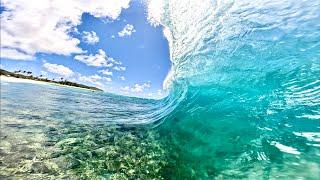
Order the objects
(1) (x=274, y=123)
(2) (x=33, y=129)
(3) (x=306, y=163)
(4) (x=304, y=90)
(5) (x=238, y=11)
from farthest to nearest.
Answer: (5) (x=238, y=11), (2) (x=33, y=129), (4) (x=304, y=90), (1) (x=274, y=123), (3) (x=306, y=163)

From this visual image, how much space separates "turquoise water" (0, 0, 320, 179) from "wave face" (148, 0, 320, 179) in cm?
4

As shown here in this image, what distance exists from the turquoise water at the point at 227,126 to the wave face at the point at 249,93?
4 centimetres

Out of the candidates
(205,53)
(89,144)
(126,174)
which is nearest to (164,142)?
(89,144)

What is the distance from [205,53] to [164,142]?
637 centimetres

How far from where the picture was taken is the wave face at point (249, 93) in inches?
257

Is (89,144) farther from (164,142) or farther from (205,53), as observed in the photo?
(205,53)

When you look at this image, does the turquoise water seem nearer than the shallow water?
No

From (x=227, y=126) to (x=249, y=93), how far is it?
2.12m

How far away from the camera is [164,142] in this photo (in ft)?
30.7

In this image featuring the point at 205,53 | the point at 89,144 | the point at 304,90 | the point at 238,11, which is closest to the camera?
the point at 304,90

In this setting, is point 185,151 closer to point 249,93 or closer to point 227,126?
point 227,126

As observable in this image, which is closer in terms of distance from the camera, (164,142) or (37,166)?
(37,166)

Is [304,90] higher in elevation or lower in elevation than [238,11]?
lower

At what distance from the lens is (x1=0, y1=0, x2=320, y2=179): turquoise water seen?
6.47 m
